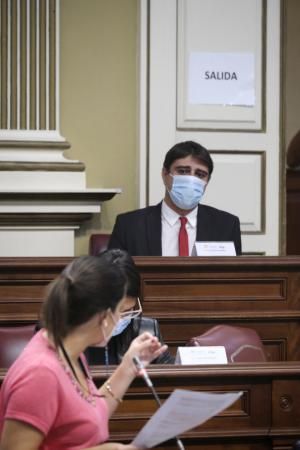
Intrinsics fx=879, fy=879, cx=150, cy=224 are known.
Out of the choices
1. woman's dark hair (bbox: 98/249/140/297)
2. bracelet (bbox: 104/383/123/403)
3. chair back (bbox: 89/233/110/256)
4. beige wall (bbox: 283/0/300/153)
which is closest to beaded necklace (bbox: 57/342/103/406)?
bracelet (bbox: 104/383/123/403)

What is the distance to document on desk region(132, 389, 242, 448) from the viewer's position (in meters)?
1.81

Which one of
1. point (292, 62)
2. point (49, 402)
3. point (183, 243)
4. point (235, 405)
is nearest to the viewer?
point (49, 402)

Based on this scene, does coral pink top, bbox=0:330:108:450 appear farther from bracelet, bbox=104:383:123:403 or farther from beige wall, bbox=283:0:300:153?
beige wall, bbox=283:0:300:153

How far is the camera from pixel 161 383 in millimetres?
2613

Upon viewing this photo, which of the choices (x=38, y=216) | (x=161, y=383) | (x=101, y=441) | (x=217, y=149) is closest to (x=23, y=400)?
(x=101, y=441)

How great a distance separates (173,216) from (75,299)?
2248mm

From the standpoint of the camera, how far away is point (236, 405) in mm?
2627

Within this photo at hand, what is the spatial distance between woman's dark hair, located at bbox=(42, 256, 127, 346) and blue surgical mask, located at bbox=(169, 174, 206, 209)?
2167 mm

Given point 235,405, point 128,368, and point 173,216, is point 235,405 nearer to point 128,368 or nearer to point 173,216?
point 128,368

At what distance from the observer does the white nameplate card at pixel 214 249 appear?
387cm

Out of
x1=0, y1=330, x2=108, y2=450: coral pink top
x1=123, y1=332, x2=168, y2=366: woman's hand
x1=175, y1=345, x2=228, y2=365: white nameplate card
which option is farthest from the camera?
x1=175, y1=345, x2=228, y2=365: white nameplate card

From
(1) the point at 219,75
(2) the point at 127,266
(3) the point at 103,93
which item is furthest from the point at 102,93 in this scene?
(2) the point at 127,266

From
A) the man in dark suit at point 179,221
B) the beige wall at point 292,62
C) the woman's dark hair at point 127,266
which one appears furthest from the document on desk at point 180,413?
the beige wall at point 292,62

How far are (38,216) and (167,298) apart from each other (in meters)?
1.48
